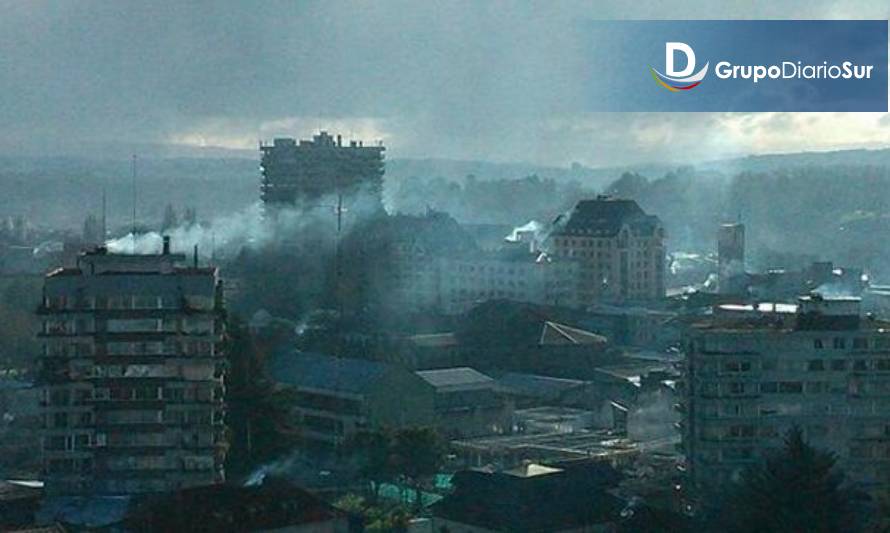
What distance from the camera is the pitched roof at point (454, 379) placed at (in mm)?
17983

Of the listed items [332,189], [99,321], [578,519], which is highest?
[332,189]

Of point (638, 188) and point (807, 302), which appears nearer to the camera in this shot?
point (807, 302)

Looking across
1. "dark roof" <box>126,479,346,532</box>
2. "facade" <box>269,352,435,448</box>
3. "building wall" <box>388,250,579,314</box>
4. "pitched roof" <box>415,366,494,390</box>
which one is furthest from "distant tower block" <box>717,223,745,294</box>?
"dark roof" <box>126,479,346,532</box>

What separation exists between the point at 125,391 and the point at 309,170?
74.2ft

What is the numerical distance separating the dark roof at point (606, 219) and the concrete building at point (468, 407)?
10.8 m

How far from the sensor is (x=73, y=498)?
12.7 meters

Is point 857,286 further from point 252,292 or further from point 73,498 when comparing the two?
point 73,498

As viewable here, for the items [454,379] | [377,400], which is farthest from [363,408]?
[454,379]

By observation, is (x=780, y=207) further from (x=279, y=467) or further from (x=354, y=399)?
(x=279, y=467)

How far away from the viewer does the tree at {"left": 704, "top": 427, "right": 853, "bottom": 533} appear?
11.2 meters

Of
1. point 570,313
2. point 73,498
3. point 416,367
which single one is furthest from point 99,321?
point 570,313

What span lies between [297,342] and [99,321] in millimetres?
9194

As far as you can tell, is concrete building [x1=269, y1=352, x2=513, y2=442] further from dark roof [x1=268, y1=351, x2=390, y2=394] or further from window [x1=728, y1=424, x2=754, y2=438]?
window [x1=728, y1=424, x2=754, y2=438]

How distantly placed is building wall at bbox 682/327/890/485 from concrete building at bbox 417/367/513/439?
419cm
